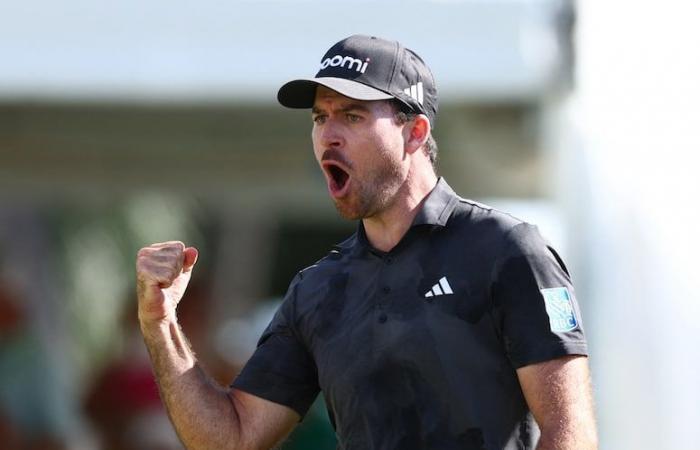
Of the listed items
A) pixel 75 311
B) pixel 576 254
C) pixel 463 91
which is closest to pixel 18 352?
pixel 463 91

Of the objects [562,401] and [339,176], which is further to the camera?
[339,176]

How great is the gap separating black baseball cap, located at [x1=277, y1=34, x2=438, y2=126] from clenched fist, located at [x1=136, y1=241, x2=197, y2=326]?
455 millimetres

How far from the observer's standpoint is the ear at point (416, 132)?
3.90 metres

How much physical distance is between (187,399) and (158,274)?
12.8 inches

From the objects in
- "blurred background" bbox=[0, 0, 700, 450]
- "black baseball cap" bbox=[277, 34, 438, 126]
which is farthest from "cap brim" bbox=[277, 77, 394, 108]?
"blurred background" bbox=[0, 0, 700, 450]

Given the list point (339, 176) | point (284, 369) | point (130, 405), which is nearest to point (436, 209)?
point (339, 176)

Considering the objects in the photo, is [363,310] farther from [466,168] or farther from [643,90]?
[466,168]

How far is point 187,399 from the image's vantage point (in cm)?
397

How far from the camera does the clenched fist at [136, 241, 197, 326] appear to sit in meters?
3.89

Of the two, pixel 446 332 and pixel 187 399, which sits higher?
pixel 446 332

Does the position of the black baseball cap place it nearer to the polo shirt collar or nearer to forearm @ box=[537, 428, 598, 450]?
the polo shirt collar

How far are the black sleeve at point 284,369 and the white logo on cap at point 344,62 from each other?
561mm

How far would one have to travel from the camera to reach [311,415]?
9.80 m

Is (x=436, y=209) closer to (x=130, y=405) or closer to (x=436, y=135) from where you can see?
(x=130, y=405)
